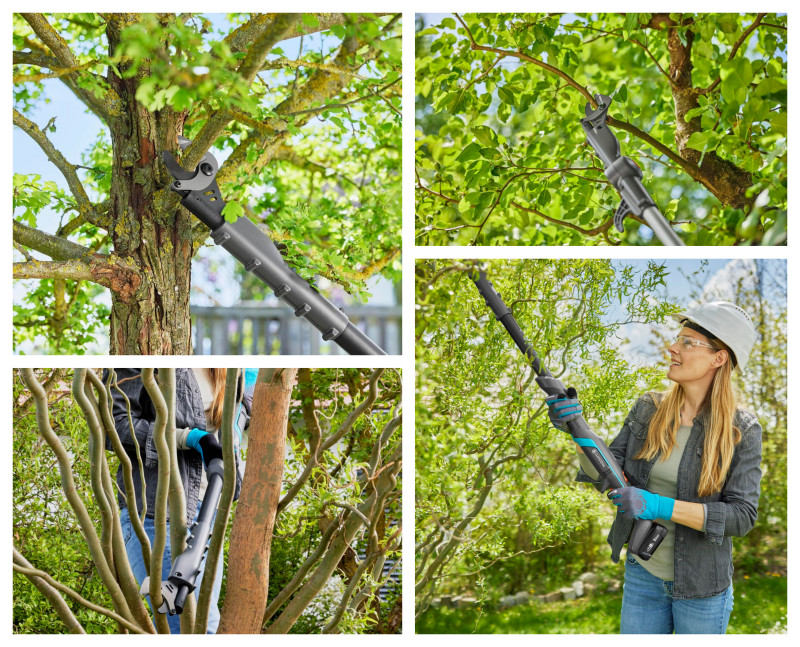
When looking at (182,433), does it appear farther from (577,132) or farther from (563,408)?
(577,132)

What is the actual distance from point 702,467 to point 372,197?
5.15 feet

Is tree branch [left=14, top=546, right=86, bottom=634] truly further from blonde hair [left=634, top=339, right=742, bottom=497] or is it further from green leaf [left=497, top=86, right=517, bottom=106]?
green leaf [left=497, top=86, right=517, bottom=106]

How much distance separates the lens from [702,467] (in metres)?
1.34

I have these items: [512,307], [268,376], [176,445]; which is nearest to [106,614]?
[176,445]

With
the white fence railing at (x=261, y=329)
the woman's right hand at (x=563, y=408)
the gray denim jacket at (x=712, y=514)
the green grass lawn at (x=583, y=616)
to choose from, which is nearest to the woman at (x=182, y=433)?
the green grass lawn at (x=583, y=616)

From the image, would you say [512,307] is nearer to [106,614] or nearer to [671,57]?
[671,57]

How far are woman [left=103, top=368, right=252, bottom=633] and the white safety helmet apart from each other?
3.30 feet

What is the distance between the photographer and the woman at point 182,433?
1422 millimetres

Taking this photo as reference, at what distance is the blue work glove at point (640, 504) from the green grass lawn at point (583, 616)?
0.35 meters

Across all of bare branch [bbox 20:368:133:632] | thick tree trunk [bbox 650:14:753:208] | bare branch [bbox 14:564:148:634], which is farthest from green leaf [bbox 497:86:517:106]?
bare branch [bbox 14:564:148:634]

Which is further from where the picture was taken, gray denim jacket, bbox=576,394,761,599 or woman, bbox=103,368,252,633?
woman, bbox=103,368,252,633

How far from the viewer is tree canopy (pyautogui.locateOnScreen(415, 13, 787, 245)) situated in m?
1.41

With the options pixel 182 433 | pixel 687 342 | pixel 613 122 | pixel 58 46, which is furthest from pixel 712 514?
pixel 58 46

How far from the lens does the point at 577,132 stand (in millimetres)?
1706
